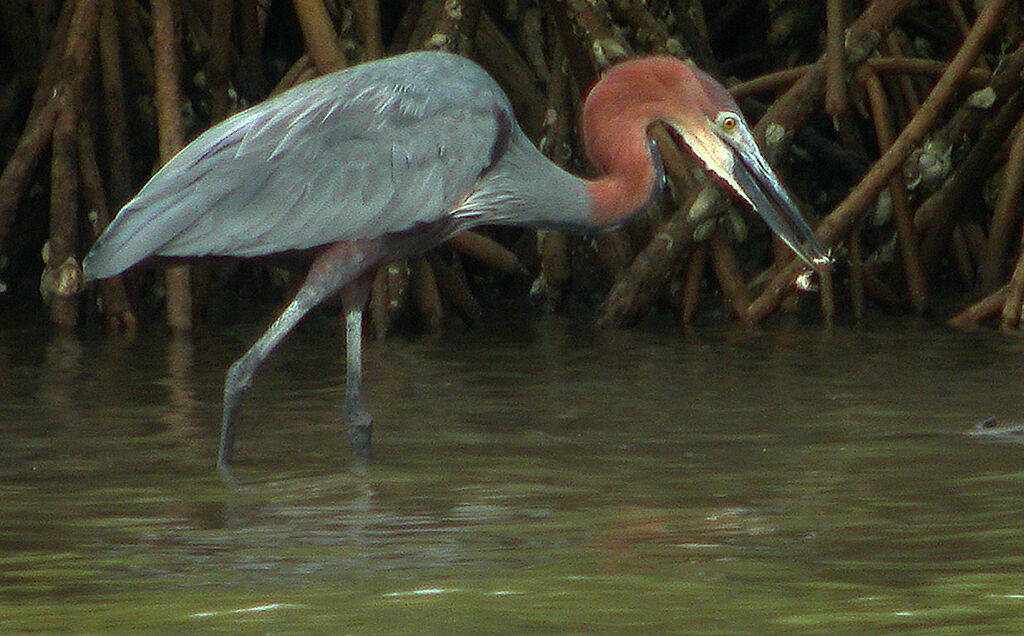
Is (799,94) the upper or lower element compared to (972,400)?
upper

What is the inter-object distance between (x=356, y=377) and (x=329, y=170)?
56 cm

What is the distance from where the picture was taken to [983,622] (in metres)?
3.48

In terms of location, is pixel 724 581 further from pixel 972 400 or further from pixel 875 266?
pixel 875 266

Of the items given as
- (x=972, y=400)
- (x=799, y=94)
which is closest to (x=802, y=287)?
(x=799, y=94)

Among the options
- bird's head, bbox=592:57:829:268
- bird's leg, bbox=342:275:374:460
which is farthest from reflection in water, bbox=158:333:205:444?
bird's head, bbox=592:57:829:268

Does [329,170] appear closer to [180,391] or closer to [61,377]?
[180,391]

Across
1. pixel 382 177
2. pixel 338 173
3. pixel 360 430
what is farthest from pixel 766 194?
pixel 360 430

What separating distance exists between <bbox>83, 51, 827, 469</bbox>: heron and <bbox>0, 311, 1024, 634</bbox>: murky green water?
1.67 feet

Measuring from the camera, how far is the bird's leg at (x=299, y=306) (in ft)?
17.8

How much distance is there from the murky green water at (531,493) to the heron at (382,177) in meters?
Answer: 0.51

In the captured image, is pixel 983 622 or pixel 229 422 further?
pixel 229 422

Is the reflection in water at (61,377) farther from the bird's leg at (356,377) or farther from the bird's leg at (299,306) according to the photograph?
the bird's leg at (356,377)

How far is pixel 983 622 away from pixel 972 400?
286cm

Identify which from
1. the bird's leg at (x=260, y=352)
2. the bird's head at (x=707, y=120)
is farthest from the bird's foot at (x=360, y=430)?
the bird's head at (x=707, y=120)
